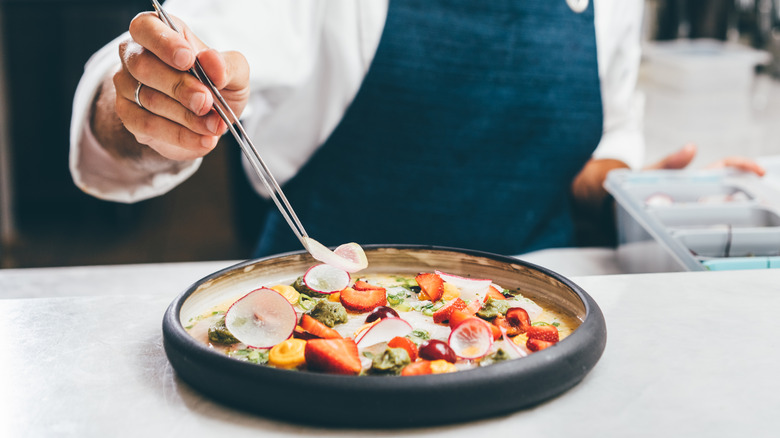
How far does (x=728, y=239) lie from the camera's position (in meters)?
1.27

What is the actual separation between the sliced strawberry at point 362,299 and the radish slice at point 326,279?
3 cm

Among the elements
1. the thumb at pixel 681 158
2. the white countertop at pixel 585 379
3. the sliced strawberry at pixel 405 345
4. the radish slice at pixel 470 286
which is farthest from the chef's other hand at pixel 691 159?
the sliced strawberry at pixel 405 345

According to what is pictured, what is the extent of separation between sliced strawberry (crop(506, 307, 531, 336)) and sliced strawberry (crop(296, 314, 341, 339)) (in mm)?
201

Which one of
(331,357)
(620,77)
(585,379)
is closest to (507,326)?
(585,379)

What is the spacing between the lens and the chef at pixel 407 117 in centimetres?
154

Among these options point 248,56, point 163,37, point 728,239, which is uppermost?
point 163,37

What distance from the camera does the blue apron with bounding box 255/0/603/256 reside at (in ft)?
5.43

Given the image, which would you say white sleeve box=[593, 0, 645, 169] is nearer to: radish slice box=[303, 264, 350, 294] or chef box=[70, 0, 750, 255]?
chef box=[70, 0, 750, 255]

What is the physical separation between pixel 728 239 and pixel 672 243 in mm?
138

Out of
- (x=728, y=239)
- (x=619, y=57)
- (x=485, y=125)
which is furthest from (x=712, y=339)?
(x=619, y=57)

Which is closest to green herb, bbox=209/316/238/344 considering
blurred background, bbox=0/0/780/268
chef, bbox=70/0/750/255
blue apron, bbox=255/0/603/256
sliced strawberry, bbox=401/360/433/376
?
sliced strawberry, bbox=401/360/433/376

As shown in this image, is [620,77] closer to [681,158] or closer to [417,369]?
[681,158]

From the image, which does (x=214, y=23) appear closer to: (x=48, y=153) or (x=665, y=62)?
(x=48, y=153)

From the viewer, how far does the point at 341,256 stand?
3.28 ft
